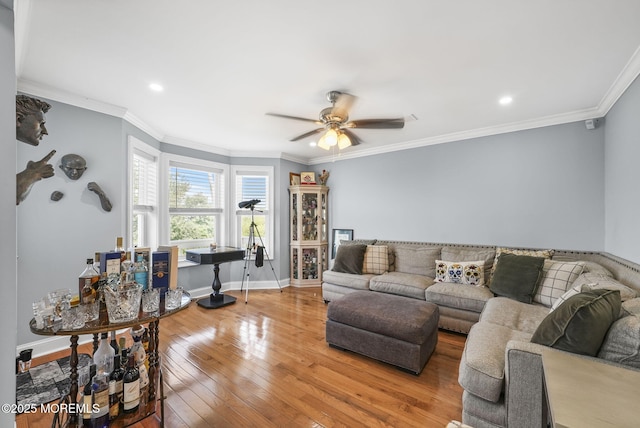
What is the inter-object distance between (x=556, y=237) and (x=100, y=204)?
5.38m

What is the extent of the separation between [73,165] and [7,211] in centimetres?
185

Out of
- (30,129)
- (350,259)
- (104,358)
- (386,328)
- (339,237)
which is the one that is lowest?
(386,328)

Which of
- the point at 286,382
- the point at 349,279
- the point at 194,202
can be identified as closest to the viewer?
the point at 286,382

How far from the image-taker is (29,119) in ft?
4.48

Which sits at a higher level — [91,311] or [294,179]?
[294,179]

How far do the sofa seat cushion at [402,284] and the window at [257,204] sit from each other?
221cm

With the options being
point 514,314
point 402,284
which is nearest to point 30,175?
point 402,284

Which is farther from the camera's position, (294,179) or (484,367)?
(294,179)

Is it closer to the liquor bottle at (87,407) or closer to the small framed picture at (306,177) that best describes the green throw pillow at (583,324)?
the liquor bottle at (87,407)

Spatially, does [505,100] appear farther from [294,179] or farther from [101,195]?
[101,195]

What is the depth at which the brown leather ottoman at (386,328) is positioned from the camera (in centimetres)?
223

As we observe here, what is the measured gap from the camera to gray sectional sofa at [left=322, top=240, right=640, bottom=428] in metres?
1.34

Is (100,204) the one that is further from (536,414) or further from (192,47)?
(536,414)

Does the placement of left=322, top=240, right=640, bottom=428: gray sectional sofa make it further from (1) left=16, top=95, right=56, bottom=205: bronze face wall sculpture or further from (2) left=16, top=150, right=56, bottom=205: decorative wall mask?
(2) left=16, top=150, right=56, bottom=205: decorative wall mask
